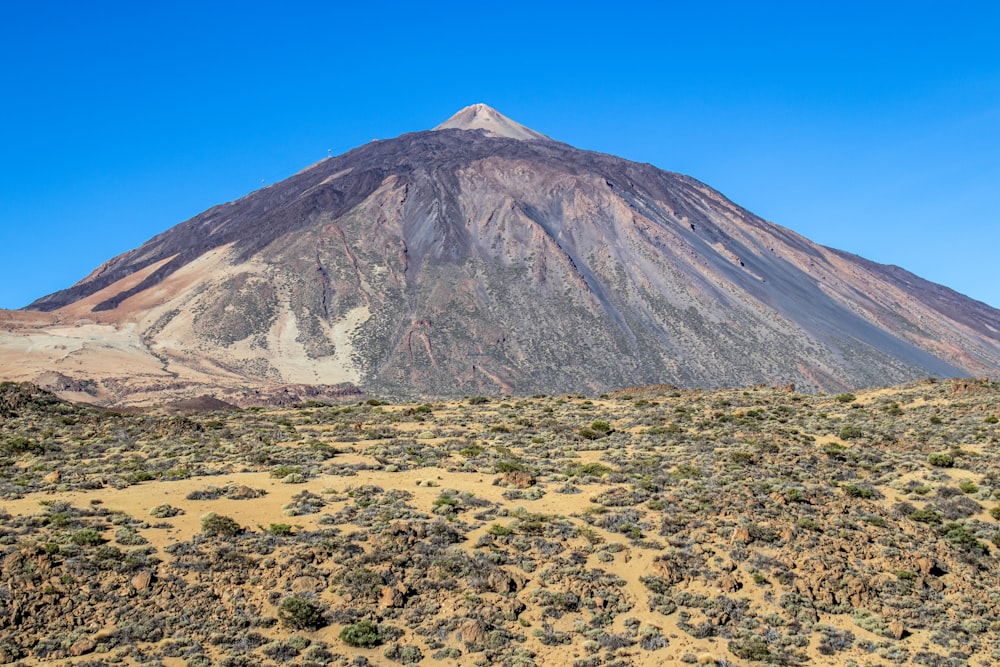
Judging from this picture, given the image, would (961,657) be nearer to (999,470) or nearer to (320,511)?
(999,470)

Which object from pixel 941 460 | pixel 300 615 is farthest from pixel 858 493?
pixel 300 615

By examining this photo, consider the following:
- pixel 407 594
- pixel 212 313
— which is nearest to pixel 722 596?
pixel 407 594

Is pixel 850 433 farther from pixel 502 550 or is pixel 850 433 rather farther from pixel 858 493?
pixel 502 550

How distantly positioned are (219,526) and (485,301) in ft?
337

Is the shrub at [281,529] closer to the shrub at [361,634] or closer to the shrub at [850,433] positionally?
the shrub at [361,634]

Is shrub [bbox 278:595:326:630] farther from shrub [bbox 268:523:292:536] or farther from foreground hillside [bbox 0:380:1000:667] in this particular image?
shrub [bbox 268:523:292:536]

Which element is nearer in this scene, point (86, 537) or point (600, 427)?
point (86, 537)

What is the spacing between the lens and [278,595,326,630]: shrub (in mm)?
18781

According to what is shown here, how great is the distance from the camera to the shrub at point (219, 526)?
22.4 metres

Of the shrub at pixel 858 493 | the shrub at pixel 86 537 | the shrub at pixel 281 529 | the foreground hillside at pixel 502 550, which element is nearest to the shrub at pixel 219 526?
the foreground hillside at pixel 502 550

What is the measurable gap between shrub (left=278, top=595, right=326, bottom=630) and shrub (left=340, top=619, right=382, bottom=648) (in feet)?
2.16

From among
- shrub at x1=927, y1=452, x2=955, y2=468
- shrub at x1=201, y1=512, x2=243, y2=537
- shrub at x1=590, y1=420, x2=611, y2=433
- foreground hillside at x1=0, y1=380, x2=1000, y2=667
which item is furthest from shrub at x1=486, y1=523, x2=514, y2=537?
shrub at x1=927, y1=452, x2=955, y2=468

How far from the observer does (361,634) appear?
734 inches

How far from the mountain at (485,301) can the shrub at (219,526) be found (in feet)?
221
